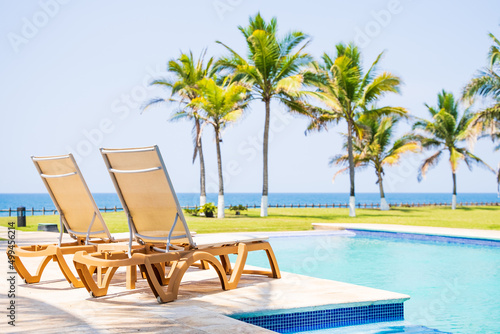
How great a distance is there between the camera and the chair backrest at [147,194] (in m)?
3.92

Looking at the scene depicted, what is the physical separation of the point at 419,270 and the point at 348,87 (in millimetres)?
13987

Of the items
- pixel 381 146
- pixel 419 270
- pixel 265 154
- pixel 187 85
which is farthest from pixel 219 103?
pixel 381 146

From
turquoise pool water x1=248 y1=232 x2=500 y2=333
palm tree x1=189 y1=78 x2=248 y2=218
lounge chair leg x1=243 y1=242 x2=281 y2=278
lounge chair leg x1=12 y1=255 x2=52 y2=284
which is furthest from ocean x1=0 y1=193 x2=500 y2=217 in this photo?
lounge chair leg x1=12 y1=255 x2=52 y2=284

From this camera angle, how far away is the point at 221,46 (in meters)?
20.2

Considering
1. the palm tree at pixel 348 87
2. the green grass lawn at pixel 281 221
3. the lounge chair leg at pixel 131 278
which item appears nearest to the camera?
the lounge chair leg at pixel 131 278

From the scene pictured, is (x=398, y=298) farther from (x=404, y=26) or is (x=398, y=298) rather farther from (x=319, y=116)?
(x=319, y=116)

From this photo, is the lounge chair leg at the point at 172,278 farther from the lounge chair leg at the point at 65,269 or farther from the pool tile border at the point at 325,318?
the lounge chair leg at the point at 65,269

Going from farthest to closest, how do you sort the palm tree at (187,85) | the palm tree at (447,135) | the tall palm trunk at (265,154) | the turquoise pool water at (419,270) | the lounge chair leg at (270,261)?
the palm tree at (447,135) < the palm tree at (187,85) < the tall palm trunk at (265,154) < the turquoise pool water at (419,270) < the lounge chair leg at (270,261)

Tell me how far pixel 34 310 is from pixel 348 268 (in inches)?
213

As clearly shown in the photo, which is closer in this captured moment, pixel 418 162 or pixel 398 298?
pixel 398 298

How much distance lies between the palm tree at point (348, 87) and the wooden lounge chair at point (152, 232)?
16.2 metres

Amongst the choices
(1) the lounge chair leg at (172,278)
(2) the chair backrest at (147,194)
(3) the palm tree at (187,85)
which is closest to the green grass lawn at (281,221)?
(3) the palm tree at (187,85)

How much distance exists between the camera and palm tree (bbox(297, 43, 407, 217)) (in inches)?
798

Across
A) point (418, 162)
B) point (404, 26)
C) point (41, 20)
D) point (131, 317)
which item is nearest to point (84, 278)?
point (131, 317)
